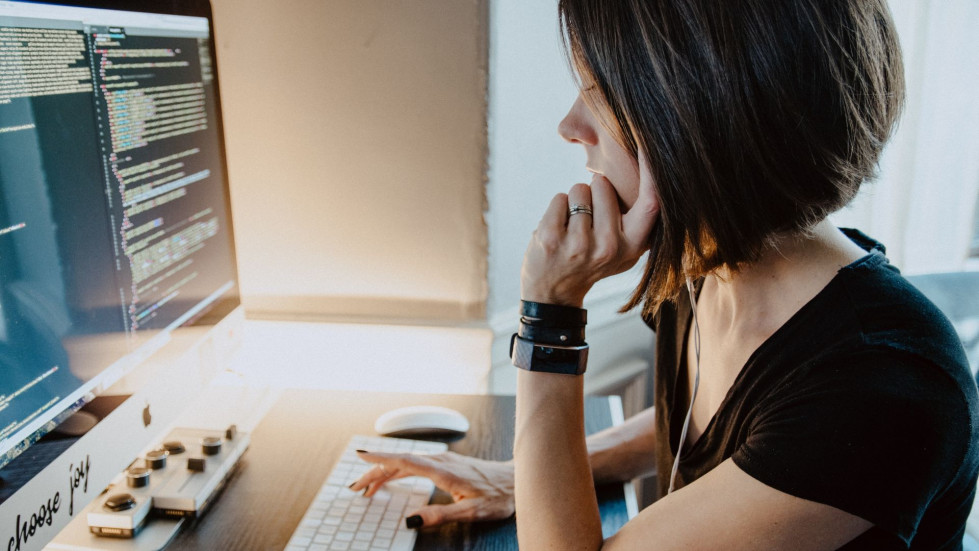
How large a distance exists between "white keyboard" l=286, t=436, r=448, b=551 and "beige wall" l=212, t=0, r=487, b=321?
367 mm

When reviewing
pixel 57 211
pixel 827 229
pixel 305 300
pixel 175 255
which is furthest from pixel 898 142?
pixel 57 211

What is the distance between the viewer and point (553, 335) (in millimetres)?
906

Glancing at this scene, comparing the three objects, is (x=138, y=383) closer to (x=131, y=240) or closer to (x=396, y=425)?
(x=131, y=240)

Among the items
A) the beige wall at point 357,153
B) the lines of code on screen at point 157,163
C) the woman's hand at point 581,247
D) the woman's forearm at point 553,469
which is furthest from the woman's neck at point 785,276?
the lines of code on screen at point 157,163

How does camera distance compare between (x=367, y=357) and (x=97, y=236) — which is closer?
(x=97, y=236)

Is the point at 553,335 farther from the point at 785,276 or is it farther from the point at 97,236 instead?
the point at 97,236

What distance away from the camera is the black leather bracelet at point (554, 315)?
915 millimetres

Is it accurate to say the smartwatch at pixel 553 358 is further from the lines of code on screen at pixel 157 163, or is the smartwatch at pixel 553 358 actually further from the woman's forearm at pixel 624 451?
the lines of code on screen at pixel 157 163

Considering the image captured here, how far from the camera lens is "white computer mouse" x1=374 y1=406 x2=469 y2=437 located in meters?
1.14

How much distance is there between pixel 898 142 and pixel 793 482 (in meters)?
1.12

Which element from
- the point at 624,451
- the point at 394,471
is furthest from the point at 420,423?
the point at 624,451

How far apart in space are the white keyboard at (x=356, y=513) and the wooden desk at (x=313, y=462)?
0.02 meters

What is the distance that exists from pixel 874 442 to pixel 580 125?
45 cm

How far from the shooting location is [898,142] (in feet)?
5.20
